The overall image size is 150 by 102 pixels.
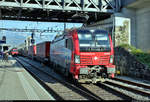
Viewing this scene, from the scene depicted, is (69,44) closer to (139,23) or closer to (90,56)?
(90,56)

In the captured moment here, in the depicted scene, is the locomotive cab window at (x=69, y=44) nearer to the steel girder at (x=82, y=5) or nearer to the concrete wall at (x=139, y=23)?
the steel girder at (x=82, y=5)

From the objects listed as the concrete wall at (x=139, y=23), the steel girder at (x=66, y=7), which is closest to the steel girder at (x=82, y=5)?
the steel girder at (x=66, y=7)

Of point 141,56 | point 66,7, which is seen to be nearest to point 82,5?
point 66,7

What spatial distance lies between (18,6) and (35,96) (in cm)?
1268

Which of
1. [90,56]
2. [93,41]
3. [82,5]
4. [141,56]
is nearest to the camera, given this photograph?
[90,56]

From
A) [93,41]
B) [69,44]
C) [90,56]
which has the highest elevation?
[93,41]

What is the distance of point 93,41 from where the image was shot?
1128cm

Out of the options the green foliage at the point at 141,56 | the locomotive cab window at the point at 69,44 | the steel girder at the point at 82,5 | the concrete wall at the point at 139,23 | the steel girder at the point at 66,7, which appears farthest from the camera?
the steel girder at the point at 82,5

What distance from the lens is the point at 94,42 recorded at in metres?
11.3

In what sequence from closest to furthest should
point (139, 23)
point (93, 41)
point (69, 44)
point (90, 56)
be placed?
point (90, 56)
point (93, 41)
point (69, 44)
point (139, 23)

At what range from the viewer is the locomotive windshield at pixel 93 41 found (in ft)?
36.1

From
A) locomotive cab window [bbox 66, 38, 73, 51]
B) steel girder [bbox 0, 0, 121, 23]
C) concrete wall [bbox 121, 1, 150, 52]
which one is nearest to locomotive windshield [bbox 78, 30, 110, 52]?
locomotive cab window [bbox 66, 38, 73, 51]

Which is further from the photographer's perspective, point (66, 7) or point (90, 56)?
point (66, 7)

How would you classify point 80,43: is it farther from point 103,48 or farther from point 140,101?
point 140,101
